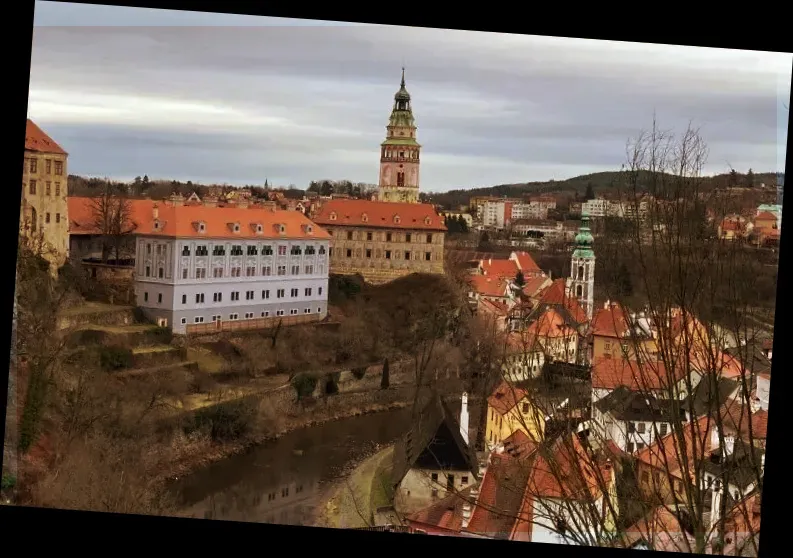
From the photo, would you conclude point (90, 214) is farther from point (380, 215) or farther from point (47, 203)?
point (380, 215)

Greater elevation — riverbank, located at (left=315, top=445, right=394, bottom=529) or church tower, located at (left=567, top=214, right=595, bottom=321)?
church tower, located at (left=567, top=214, right=595, bottom=321)

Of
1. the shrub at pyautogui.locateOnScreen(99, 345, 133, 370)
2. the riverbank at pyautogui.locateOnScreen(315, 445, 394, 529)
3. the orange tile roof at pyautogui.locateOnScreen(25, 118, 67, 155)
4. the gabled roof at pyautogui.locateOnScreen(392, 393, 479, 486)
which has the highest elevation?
the orange tile roof at pyautogui.locateOnScreen(25, 118, 67, 155)

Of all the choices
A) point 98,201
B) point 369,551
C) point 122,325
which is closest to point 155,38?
point 98,201

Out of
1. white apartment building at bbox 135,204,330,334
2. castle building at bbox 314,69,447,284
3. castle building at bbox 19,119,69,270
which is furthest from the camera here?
white apartment building at bbox 135,204,330,334

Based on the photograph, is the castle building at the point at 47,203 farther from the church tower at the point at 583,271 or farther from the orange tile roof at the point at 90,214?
the church tower at the point at 583,271

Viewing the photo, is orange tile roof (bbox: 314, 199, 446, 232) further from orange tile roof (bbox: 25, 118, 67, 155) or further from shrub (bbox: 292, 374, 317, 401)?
orange tile roof (bbox: 25, 118, 67, 155)

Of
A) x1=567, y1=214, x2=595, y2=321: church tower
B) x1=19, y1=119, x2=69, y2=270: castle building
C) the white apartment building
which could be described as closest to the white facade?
the white apartment building

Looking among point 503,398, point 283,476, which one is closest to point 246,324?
point 283,476

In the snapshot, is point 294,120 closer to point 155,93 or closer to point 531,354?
point 155,93
